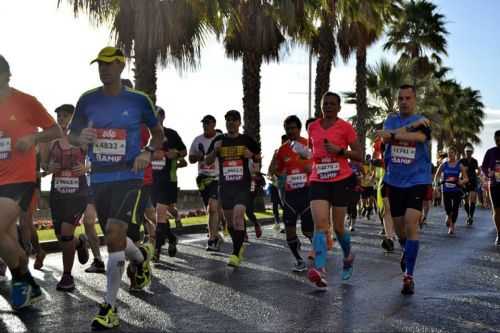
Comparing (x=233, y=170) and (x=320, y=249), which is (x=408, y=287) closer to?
(x=320, y=249)

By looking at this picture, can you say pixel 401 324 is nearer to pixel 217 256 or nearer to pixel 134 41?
pixel 217 256

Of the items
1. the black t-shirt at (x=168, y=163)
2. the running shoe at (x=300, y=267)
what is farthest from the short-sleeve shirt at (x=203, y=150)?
the running shoe at (x=300, y=267)

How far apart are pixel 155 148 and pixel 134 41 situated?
11.8 metres

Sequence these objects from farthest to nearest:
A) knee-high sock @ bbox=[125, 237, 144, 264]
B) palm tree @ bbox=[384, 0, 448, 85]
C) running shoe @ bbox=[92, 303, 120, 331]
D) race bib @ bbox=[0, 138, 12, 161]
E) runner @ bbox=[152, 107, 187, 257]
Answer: palm tree @ bbox=[384, 0, 448, 85], runner @ bbox=[152, 107, 187, 257], knee-high sock @ bbox=[125, 237, 144, 264], race bib @ bbox=[0, 138, 12, 161], running shoe @ bbox=[92, 303, 120, 331]

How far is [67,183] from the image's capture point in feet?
26.2

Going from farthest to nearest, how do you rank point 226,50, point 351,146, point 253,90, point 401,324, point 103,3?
point 226,50, point 253,90, point 103,3, point 351,146, point 401,324

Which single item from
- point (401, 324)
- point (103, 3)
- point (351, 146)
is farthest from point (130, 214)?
point (103, 3)

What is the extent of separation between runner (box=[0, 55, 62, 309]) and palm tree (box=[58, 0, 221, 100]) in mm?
10756

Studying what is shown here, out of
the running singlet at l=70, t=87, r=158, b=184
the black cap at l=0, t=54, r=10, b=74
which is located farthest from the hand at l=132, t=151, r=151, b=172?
the black cap at l=0, t=54, r=10, b=74

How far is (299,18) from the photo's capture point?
2372 cm

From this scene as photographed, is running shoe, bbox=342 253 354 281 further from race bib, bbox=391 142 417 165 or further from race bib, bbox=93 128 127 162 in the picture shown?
race bib, bbox=93 128 127 162

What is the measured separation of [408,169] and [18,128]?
3550 millimetres

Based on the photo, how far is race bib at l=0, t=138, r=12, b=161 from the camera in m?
6.35

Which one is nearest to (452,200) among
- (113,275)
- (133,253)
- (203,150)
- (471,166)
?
(471,166)
